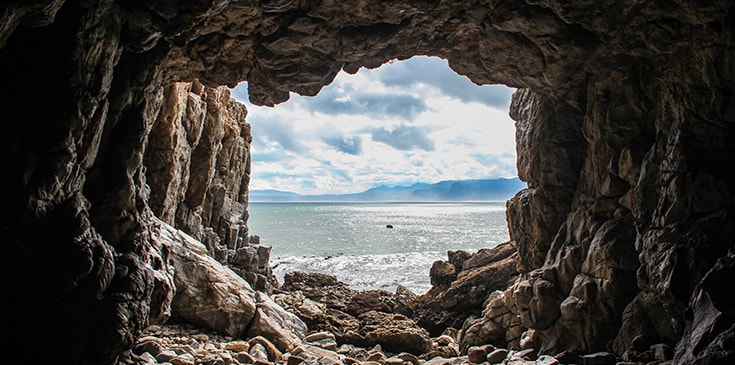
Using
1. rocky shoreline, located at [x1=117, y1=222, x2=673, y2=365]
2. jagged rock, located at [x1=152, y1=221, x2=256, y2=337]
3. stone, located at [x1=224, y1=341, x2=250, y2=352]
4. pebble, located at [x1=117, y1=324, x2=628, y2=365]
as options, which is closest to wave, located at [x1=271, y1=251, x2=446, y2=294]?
rocky shoreline, located at [x1=117, y1=222, x2=673, y2=365]

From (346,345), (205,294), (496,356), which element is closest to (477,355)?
(496,356)

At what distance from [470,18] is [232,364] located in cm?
1384

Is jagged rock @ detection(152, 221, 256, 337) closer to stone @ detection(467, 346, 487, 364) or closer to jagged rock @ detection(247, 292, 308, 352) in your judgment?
jagged rock @ detection(247, 292, 308, 352)

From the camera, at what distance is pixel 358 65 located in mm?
15719

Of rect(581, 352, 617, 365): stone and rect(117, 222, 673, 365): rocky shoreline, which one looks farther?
rect(117, 222, 673, 365): rocky shoreline

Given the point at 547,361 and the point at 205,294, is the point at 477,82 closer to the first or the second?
the point at 547,361

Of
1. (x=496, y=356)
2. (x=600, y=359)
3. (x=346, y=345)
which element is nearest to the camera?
(x=600, y=359)

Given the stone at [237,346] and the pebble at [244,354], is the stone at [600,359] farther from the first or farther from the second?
the stone at [237,346]

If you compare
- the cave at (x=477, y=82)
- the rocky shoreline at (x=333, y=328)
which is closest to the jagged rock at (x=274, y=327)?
the rocky shoreline at (x=333, y=328)

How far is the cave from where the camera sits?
25.2 feet

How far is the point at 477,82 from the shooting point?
17.9 meters

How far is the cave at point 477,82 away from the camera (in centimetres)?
768

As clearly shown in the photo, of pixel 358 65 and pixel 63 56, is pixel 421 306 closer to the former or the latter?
pixel 358 65

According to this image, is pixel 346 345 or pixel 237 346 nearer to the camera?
pixel 237 346
